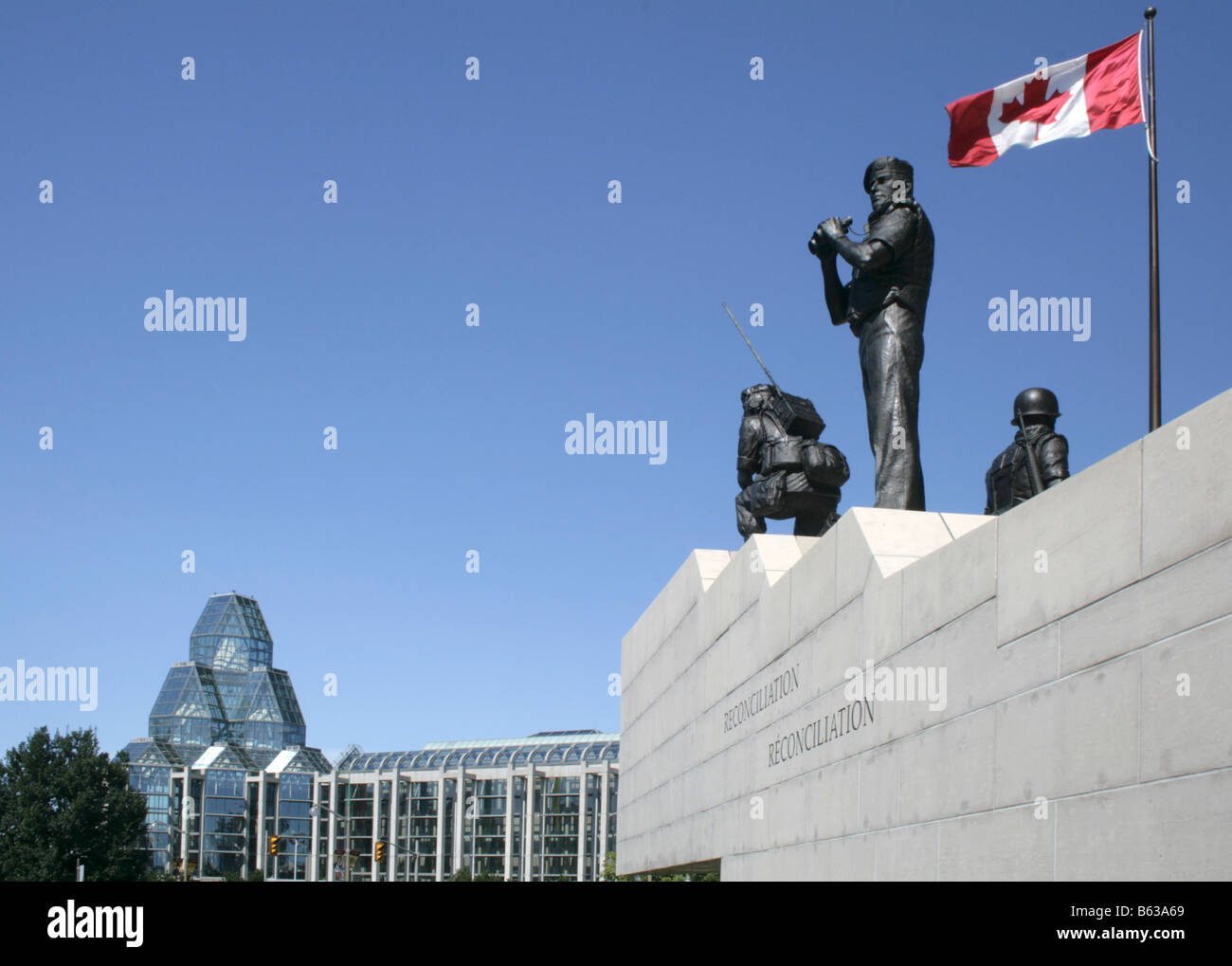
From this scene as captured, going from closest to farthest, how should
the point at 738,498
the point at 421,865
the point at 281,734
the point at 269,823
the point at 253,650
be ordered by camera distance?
the point at 738,498 → the point at 421,865 → the point at 269,823 → the point at 281,734 → the point at 253,650

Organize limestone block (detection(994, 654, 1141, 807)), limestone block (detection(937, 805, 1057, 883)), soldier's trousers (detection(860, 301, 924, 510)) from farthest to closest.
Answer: soldier's trousers (detection(860, 301, 924, 510)) → limestone block (detection(937, 805, 1057, 883)) → limestone block (detection(994, 654, 1141, 807))

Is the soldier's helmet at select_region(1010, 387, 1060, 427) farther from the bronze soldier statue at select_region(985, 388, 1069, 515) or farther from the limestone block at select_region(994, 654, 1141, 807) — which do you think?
the limestone block at select_region(994, 654, 1141, 807)

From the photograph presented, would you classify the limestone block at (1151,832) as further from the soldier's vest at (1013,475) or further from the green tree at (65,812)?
the green tree at (65,812)

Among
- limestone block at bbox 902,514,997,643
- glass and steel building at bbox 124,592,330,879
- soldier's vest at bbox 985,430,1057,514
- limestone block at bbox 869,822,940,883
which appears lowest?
glass and steel building at bbox 124,592,330,879

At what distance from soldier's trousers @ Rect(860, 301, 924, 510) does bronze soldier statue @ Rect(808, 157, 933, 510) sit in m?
0.01

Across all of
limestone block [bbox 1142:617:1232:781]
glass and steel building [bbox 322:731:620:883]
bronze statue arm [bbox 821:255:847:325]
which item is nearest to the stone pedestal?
limestone block [bbox 1142:617:1232:781]

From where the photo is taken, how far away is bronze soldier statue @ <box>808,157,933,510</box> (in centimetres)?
1451

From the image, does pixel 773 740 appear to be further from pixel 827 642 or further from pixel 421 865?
pixel 421 865

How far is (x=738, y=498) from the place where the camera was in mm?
19125

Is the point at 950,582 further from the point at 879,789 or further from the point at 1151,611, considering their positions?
the point at 1151,611

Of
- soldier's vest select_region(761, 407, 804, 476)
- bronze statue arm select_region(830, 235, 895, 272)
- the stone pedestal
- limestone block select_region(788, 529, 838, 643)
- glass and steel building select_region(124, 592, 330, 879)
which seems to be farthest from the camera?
glass and steel building select_region(124, 592, 330, 879)

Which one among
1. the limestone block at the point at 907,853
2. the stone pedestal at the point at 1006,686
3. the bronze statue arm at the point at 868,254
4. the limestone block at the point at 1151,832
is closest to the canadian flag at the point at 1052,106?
the bronze statue arm at the point at 868,254
